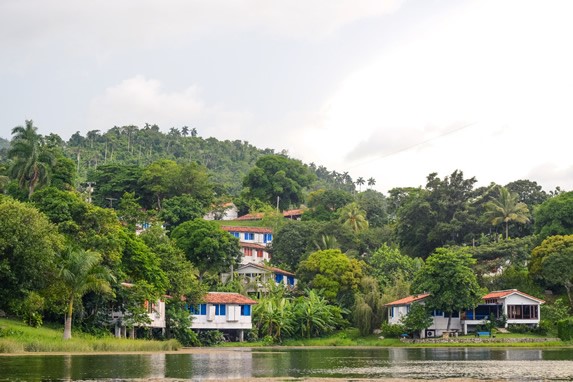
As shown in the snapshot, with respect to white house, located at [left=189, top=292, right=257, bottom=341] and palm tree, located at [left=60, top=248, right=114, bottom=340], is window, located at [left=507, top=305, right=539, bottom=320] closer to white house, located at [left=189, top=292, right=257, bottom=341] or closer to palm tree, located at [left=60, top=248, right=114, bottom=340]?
white house, located at [left=189, top=292, right=257, bottom=341]

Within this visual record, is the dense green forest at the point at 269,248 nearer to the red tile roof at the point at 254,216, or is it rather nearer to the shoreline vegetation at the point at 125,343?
the shoreline vegetation at the point at 125,343

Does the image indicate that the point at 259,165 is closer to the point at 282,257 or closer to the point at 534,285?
the point at 282,257

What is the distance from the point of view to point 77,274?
5822 cm

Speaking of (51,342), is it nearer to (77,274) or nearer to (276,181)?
(77,274)

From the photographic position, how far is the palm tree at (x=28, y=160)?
290 ft

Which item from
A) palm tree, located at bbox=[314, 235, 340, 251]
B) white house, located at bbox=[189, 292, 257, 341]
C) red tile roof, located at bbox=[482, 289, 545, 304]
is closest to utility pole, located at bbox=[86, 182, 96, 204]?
palm tree, located at bbox=[314, 235, 340, 251]

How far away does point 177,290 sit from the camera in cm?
7725

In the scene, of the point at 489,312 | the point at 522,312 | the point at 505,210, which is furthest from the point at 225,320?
the point at 505,210

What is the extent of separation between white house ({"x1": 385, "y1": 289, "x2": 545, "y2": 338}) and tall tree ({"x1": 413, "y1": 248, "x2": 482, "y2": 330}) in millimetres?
2296

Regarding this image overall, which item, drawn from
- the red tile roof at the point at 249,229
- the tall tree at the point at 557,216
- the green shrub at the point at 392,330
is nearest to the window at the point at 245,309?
the green shrub at the point at 392,330

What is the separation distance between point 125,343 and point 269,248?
204 ft

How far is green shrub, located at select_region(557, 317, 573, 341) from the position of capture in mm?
75938

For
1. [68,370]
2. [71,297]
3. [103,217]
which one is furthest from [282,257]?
[68,370]

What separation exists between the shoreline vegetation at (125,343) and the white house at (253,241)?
106 feet
